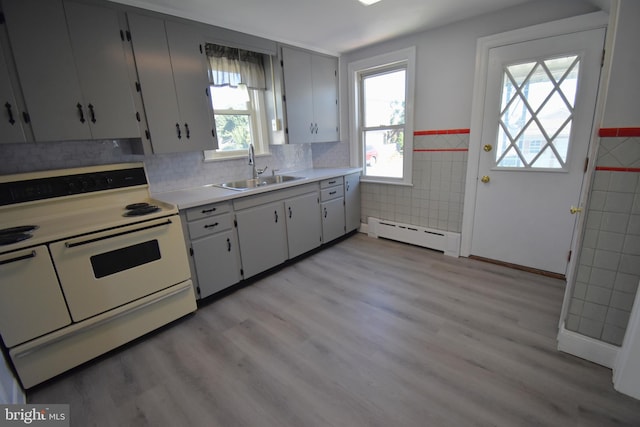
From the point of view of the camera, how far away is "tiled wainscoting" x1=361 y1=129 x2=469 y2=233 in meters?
2.99

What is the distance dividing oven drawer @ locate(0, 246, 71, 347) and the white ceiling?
6.04 ft

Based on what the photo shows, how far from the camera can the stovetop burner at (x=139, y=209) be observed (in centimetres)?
197

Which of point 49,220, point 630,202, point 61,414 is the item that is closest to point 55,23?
point 49,220

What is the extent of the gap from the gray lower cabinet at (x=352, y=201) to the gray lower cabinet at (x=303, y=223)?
20.9 inches

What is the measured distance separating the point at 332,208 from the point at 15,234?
2.67m

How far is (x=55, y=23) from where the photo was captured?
177 centimetres

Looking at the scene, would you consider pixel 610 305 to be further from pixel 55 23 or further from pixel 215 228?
pixel 55 23

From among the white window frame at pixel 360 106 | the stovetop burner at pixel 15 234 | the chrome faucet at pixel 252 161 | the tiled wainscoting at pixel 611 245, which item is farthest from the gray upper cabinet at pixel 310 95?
the tiled wainscoting at pixel 611 245

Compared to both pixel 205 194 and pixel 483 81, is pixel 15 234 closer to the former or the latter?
pixel 205 194

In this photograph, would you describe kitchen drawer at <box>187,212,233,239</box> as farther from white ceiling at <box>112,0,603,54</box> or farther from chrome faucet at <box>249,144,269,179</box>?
white ceiling at <box>112,0,603,54</box>

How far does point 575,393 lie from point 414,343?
32.5 inches

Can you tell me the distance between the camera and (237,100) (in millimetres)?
3133

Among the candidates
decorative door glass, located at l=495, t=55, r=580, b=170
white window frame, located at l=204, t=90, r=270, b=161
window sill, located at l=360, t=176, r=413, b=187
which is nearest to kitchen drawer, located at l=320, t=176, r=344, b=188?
window sill, located at l=360, t=176, r=413, b=187

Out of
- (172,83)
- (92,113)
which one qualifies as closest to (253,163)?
(172,83)
